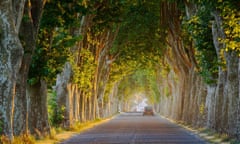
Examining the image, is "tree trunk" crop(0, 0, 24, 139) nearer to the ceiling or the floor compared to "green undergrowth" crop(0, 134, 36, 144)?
nearer to the ceiling

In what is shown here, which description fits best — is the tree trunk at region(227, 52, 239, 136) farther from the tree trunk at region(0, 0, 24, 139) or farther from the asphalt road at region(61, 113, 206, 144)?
the tree trunk at region(0, 0, 24, 139)

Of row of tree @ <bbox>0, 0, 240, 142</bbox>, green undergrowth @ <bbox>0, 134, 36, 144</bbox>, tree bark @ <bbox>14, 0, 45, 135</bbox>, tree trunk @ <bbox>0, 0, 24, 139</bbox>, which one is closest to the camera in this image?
green undergrowth @ <bbox>0, 134, 36, 144</bbox>

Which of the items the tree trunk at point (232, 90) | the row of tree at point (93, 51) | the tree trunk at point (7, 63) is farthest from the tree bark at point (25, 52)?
the tree trunk at point (232, 90)

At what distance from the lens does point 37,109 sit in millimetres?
24828

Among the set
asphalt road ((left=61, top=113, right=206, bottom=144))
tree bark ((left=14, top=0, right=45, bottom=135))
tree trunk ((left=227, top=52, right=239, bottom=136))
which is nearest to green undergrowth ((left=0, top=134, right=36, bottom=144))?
tree bark ((left=14, top=0, right=45, bottom=135))

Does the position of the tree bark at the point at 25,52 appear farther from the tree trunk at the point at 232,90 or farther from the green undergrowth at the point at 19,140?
the tree trunk at the point at 232,90

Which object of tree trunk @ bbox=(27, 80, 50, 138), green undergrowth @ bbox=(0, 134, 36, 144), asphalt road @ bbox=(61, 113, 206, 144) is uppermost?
tree trunk @ bbox=(27, 80, 50, 138)

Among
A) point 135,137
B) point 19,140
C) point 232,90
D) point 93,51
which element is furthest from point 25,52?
point 93,51

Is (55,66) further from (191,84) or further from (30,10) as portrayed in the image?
(191,84)

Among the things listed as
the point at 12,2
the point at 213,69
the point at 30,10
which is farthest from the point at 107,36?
the point at 12,2

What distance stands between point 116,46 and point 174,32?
1374 cm

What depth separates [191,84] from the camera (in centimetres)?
4184

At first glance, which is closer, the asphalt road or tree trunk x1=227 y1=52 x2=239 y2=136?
tree trunk x1=227 y1=52 x2=239 y2=136

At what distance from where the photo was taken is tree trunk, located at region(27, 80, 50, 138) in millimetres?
24500
